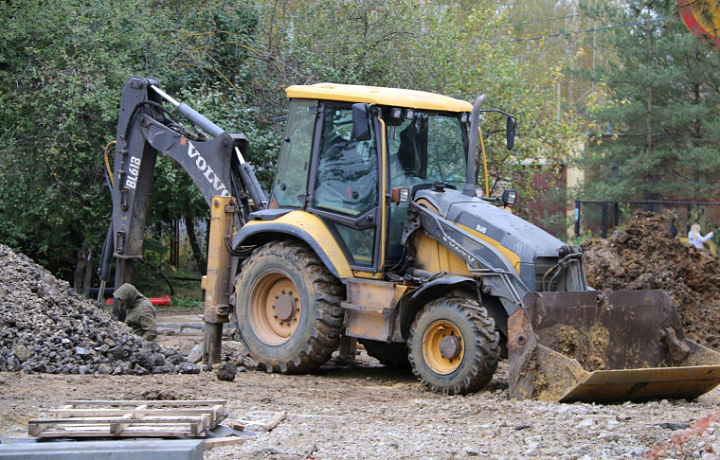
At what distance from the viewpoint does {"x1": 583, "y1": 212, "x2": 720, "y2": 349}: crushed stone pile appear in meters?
11.5

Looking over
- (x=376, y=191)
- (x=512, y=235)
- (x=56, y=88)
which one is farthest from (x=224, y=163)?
(x=56, y=88)

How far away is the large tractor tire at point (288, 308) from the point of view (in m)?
9.38

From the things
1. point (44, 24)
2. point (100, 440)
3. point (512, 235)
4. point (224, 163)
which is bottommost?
point (100, 440)

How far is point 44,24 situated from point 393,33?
5.75 meters

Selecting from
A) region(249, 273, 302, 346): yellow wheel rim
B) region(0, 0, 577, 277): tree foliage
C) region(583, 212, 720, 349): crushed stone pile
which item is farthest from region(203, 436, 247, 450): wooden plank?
region(0, 0, 577, 277): tree foliage

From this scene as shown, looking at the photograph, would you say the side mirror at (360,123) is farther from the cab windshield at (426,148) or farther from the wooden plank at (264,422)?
the wooden plank at (264,422)

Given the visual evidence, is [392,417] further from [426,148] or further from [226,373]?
[426,148]

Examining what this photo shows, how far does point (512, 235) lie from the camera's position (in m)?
8.48

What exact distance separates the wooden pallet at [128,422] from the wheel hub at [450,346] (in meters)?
2.31

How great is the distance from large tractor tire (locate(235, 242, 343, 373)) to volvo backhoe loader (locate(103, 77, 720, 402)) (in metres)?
0.02

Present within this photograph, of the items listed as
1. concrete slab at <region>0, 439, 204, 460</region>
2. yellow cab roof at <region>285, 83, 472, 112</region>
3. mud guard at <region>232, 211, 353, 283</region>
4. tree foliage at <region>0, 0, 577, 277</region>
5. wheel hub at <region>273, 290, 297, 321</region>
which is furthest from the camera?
tree foliage at <region>0, 0, 577, 277</region>

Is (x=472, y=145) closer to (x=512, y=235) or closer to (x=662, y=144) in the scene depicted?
(x=512, y=235)

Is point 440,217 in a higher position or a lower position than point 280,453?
higher

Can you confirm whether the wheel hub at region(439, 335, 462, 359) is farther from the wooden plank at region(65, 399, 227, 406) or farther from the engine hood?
the wooden plank at region(65, 399, 227, 406)
